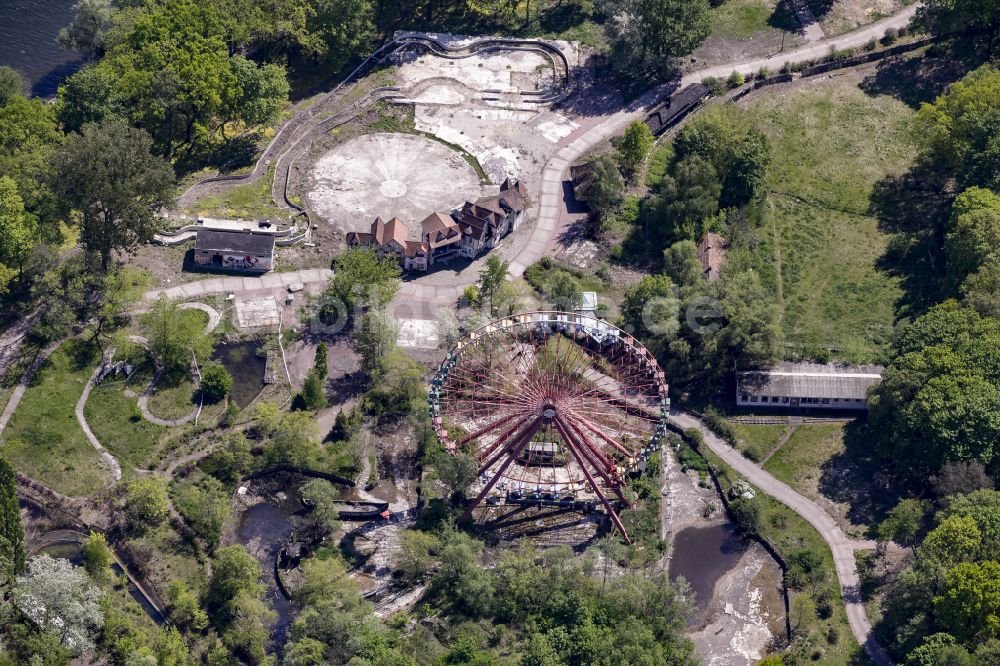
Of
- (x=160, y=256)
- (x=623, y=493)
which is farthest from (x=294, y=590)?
(x=160, y=256)

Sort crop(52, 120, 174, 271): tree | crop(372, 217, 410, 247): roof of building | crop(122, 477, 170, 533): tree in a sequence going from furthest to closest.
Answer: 1. crop(372, 217, 410, 247): roof of building
2. crop(52, 120, 174, 271): tree
3. crop(122, 477, 170, 533): tree

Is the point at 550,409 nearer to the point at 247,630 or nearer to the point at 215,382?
the point at 247,630

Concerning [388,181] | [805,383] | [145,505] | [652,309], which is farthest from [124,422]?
[805,383]

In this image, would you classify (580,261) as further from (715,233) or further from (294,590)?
(294,590)

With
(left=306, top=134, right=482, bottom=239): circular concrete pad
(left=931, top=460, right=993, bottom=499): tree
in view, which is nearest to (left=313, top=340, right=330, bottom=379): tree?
(left=306, top=134, right=482, bottom=239): circular concrete pad

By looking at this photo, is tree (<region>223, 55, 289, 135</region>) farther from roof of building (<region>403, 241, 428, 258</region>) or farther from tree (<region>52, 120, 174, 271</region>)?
roof of building (<region>403, 241, 428, 258</region>)

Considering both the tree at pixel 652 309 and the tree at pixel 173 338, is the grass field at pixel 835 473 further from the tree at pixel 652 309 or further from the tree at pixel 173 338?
the tree at pixel 173 338

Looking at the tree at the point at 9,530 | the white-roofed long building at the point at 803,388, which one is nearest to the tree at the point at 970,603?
the white-roofed long building at the point at 803,388
